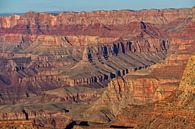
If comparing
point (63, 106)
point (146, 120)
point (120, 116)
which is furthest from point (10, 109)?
point (146, 120)

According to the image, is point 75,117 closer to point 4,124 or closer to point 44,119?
point 44,119

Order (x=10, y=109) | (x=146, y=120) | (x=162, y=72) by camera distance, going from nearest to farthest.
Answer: (x=146, y=120) < (x=162, y=72) < (x=10, y=109)

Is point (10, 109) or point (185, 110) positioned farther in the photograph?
point (10, 109)

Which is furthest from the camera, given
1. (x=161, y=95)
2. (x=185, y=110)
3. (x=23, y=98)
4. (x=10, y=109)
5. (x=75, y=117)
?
(x=23, y=98)

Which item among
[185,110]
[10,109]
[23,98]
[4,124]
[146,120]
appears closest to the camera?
[185,110]

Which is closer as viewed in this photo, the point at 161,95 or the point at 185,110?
the point at 185,110

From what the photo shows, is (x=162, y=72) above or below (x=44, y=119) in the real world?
above

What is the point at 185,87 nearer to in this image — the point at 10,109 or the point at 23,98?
the point at 10,109

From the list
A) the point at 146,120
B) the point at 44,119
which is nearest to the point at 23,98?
the point at 44,119

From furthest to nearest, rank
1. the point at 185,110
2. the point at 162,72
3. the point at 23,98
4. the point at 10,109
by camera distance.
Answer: the point at 23,98
the point at 10,109
the point at 162,72
the point at 185,110
